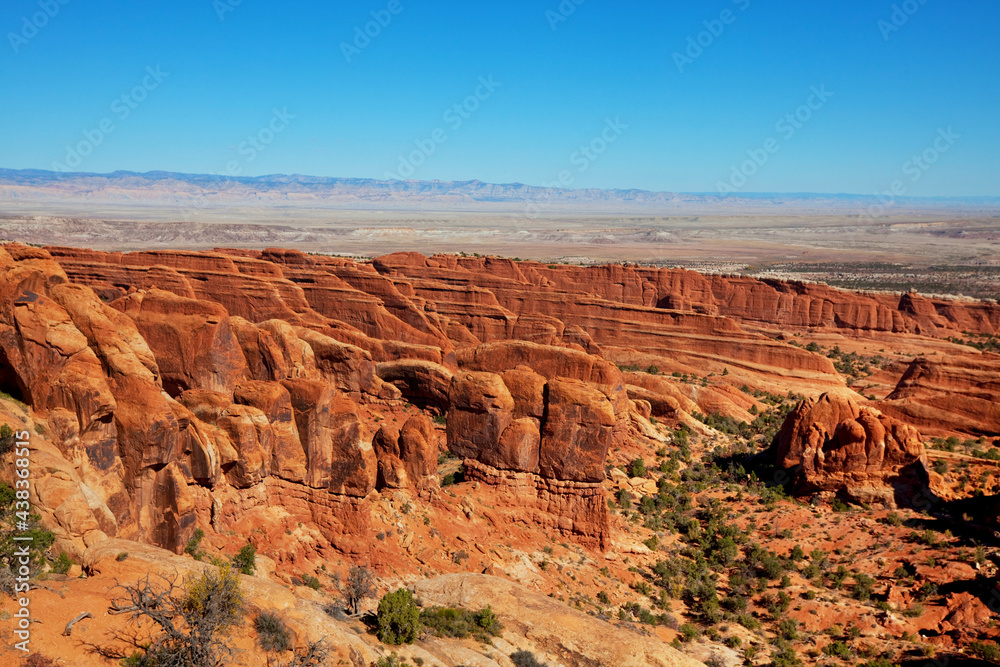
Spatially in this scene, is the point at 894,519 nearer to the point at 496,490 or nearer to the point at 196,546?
the point at 496,490

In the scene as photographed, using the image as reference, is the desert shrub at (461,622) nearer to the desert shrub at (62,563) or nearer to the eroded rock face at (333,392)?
the eroded rock face at (333,392)

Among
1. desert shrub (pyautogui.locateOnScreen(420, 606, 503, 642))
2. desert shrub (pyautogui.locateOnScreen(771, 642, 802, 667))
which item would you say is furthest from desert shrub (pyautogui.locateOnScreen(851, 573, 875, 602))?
desert shrub (pyautogui.locateOnScreen(420, 606, 503, 642))

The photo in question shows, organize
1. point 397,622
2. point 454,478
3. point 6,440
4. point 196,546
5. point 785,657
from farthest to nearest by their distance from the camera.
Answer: point 454,478, point 785,657, point 196,546, point 397,622, point 6,440

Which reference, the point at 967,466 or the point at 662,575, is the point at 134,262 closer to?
the point at 662,575

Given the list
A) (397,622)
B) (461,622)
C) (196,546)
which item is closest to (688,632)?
(461,622)

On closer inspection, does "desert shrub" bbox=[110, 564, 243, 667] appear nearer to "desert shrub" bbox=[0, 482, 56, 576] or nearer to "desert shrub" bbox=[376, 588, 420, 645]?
"desert shrub" bbox=[0, 482, 56, 576]
